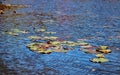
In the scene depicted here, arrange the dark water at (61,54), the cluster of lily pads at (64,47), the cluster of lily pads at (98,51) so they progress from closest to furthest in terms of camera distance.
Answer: the dark water at (61,54) → the cluster of lily pads at (98,51) → the cluster of lily pads at (64,47)

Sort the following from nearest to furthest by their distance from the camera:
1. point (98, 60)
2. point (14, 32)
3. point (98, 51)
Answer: point (98, 60) → point (98, 51) → point (14, 32)

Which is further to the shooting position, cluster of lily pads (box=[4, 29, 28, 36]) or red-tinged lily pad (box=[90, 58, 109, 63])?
cluster of lily pads (box=[4, 29, 28, 36])

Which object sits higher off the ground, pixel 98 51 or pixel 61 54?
pixel 98 51

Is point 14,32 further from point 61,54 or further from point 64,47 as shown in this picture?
point 61,54

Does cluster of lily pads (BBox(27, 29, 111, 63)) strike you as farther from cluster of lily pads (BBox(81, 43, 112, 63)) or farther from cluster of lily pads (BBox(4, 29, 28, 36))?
cluster of lily pads (BBox(4, 29, 28, 36))

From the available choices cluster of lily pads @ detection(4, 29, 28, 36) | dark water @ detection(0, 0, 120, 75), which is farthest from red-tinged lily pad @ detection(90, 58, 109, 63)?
cluster of lily pads @ detection(4, 29, 28, 36)

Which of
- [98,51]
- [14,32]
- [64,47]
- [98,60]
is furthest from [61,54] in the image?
[14,32]

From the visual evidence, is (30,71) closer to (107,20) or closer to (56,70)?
(56,70)

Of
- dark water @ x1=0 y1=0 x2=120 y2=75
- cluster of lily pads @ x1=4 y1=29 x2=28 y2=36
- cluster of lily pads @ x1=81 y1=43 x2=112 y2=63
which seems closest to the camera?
dark water @ x1=0 y1=0 x2=120 y2=75

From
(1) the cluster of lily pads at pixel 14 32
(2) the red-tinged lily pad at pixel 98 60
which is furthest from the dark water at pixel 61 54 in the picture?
(1) the cluster of lily pads at pixel 14 32

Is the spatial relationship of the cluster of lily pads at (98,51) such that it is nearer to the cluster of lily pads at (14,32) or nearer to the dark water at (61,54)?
the dark water at (61,54)

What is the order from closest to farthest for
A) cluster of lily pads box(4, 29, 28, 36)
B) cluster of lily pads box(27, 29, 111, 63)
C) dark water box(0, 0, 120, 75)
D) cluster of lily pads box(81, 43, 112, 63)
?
dark water box(0, 0, 120, 75) → cluster of lily pads box(81, 43, 112, 63) → cluster of lily pads box(27, 29, 111, 63) → cluster of lily pads box(4, 29, 28, 36)
